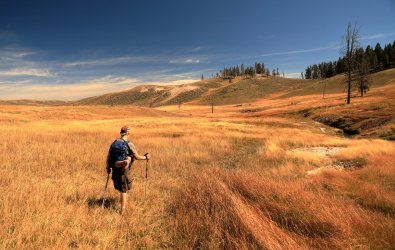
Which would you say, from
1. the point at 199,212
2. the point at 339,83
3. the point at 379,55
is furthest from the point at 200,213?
the point at 379,55

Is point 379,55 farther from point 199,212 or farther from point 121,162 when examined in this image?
point 121,162

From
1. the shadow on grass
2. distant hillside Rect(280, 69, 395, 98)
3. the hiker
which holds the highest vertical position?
distant hillside Rect(280, 69, 395, 98)

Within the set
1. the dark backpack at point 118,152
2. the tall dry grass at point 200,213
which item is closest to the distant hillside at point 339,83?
Result: the tall dry grass at point 200,213

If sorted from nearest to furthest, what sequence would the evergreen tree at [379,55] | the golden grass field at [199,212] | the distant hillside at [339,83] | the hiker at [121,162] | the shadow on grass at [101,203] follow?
the golden grass field at [199,212] < the hiker at [121,162] < the shadow on grass at [101,203] < the distant hillside at [339,83] < the evergreen tree at [379,55]

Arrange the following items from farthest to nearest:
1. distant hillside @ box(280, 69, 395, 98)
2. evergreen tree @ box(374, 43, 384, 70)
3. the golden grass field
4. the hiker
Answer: evergreen tree @ box(374, 43, 384, 70) → distant hillside @ box(280, 69, 395, 98) → the hiker → the golden grass field

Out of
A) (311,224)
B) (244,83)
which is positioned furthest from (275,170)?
(244,83)

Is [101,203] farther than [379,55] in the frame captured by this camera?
No

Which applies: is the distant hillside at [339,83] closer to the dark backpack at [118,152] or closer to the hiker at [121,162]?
the hiker at [121,162]

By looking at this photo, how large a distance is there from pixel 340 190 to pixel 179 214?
509 centimetres

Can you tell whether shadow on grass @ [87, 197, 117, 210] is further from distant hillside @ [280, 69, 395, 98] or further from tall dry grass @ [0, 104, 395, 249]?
distant hillside @ [280, 69, 395, 98]

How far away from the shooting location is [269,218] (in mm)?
5387

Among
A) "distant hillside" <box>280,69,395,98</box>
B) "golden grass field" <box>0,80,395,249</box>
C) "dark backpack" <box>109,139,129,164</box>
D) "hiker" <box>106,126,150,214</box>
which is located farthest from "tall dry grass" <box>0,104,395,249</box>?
"distant hillside" <box>280,69,395,98</box>

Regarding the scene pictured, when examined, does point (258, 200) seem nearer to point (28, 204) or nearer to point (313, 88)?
point (28, 204)

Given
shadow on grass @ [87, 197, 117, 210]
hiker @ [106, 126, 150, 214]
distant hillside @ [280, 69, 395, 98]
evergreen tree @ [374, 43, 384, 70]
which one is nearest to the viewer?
hiker @ [106, 126, 150, 214]
